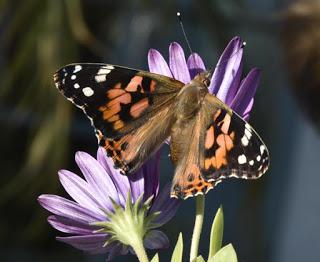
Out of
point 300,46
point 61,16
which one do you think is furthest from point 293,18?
point 61,16

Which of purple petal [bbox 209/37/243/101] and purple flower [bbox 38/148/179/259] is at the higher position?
purple petal [bbox 209/37/243/101]

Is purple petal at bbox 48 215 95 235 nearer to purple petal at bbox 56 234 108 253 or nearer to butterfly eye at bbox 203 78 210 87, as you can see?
purple petal at bbox 56 234 108 253

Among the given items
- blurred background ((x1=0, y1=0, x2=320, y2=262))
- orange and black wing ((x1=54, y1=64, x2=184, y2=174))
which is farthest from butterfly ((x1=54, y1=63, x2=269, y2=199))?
Answer: blurred background ((x1=0, y1=0, x2=320, y2=262))

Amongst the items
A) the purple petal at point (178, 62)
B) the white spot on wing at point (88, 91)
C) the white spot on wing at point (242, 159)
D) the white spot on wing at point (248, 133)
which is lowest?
the white spot on wing at point (242, 159)

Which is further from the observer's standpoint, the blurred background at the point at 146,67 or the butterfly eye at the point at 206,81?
the blurred background at the point at 146,67

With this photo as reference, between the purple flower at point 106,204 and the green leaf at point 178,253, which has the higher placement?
the purple flower at point 106,204

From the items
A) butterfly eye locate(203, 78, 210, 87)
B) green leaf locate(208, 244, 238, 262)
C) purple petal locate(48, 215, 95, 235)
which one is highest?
butterfly eye locate(203, 78, 210, 87)

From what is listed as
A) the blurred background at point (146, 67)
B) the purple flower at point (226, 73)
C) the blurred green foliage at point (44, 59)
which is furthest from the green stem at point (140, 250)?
the blurred green foliage at point (44, 59)

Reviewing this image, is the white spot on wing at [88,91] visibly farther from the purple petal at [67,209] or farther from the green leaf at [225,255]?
the green leaf at [225,255]
